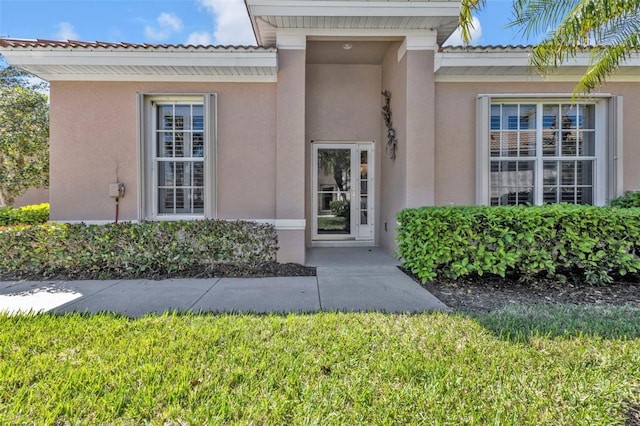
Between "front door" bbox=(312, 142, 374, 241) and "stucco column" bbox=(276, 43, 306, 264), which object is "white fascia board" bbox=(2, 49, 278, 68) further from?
"front door" bbox=(312, 142, 374, 241)

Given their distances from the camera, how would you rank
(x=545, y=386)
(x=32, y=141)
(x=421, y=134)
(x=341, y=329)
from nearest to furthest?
(x=545, y=386) < (x=341, y=329) < (x=421, y=134) < (x=32, y=141)

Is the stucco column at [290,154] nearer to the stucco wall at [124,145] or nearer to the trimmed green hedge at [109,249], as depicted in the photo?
the stucco wall at [124,145]

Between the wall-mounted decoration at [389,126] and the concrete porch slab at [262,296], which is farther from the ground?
the wall-mounted decoration at [389,126]

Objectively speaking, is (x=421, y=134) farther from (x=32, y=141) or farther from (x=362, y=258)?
(x=32, y=141)

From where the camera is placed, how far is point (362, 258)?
6.44 metres

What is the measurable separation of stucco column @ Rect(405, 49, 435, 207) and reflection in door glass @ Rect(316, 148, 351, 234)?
202 cm

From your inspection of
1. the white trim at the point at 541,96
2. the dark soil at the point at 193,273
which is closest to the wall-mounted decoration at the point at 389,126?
the white trim at the point at 541,96

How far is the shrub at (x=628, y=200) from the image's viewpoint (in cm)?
575

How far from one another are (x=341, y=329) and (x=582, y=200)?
6438 mm

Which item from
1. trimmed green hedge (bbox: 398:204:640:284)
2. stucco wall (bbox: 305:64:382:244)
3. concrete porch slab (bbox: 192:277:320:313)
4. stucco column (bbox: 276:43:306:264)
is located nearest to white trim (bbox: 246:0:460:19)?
stucco column (bbox: 276:43:306:264)

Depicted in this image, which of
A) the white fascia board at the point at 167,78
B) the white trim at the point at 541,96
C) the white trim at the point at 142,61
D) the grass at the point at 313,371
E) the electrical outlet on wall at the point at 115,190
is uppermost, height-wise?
the white trim at the point at 142,61

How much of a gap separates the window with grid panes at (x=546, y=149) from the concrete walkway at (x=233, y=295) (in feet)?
11.4

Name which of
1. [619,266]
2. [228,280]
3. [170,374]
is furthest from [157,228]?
[619,266]

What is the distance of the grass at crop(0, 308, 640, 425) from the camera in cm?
194
